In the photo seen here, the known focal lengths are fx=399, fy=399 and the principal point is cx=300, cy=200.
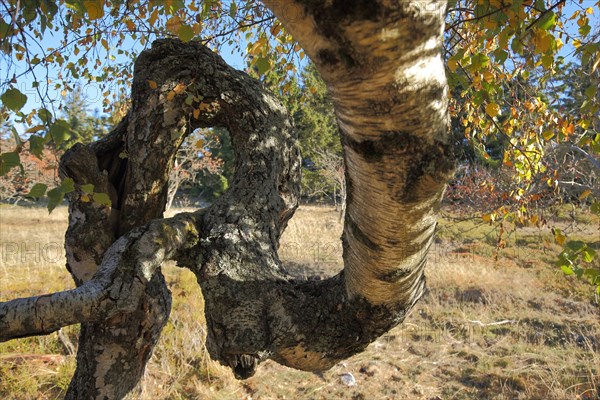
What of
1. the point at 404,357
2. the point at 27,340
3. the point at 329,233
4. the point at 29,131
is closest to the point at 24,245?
the point at 27,340

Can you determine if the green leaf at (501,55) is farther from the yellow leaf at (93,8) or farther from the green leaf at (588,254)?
the yellow leaf at (93,8)

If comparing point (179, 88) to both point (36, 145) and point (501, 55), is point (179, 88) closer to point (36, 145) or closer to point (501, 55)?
point (36, 145)

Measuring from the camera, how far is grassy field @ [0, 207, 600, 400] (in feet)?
13.6

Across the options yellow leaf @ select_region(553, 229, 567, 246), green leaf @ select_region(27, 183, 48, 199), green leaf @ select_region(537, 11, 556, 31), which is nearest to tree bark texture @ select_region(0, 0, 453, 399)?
green leaf @ select_region(27, 183, 48, 199)

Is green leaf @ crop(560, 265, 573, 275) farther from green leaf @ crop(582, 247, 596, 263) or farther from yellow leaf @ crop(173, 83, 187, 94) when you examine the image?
yellow leaf @ crop(173, 83, 187, 94)

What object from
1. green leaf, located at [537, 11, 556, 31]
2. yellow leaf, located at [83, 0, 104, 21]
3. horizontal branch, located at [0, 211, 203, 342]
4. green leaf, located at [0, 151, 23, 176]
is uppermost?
green leaf, located at [537, 11, 556, 31]

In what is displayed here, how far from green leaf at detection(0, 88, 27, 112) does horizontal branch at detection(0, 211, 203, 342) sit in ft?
2.12

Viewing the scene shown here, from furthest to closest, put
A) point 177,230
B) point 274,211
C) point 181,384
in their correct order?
point 181,384 < point 274,211 < point 177,230

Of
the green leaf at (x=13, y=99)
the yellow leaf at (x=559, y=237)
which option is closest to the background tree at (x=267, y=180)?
the green leaf at (x=13, y=99)

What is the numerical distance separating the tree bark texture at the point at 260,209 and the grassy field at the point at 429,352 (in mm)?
2279

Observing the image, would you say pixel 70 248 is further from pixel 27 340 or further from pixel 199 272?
pixel 27 340

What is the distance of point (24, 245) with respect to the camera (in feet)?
35.3

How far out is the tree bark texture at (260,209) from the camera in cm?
81

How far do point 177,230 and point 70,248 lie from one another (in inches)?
33.5
